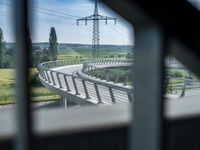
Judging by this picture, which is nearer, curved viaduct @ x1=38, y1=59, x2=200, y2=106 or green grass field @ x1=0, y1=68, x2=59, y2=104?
green grass field @ x1=0, y1=68, x2=59, y2=104

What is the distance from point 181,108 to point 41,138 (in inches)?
43.7

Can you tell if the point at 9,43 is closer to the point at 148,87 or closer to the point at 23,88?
the point at 23,88

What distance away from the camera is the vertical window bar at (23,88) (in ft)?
2.26

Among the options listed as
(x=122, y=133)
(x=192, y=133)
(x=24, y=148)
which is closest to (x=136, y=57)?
(x=24, y=148)

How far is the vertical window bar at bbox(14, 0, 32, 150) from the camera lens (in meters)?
0.69

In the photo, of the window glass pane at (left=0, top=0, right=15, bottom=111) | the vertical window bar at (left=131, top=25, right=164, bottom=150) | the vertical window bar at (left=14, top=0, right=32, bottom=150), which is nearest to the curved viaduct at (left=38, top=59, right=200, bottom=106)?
the window glass pane at (left=0, top=0, right=15, bottom=111)

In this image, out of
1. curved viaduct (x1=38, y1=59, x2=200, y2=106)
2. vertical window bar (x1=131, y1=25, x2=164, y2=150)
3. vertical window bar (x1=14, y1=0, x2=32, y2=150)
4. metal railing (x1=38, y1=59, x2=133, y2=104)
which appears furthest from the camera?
metal railing (x1=38, y1=59, x2=133, y2=104)

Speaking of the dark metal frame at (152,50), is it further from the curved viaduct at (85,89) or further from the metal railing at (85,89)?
the metal railing at (85,89)

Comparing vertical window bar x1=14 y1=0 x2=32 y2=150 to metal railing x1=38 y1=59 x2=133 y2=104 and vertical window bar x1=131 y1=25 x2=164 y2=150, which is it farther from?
metal railing x1=38 y1=59 x2=133 y2=104

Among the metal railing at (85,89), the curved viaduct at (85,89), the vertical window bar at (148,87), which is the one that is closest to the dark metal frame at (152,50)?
the vertical window bar at (148,87)

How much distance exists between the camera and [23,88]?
69 centimetres

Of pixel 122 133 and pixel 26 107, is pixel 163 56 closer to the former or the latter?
pixel 26 107

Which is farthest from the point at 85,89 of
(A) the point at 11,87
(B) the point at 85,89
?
(A) the point at 11,87

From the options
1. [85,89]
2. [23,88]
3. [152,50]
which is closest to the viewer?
[23,88]
